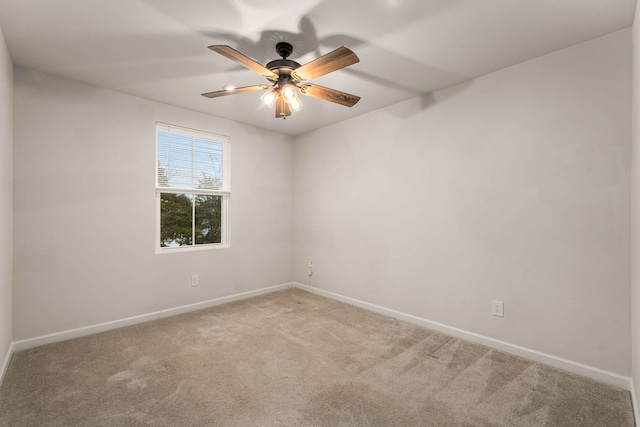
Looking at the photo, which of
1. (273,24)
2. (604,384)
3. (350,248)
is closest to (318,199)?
(350,248)

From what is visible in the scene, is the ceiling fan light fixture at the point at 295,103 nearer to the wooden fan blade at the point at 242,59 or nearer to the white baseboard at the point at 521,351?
the wooden fan blade at the point at 242,59

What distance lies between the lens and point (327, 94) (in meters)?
2.37

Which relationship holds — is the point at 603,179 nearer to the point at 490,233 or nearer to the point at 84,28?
the point at 490,233

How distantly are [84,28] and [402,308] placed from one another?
363cm

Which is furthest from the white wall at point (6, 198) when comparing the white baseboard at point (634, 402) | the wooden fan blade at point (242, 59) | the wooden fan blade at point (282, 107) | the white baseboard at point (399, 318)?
the white baseboard at point (634, 402)

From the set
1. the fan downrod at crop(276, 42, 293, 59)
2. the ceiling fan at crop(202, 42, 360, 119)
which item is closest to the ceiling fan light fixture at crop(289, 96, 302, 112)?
the ceiling fan at crop(202, 42, 360, 119)

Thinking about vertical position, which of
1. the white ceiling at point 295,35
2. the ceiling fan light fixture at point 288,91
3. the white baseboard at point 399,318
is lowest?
the white baseboard at point 399,318

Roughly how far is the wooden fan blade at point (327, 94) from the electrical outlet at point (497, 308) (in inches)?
82.5

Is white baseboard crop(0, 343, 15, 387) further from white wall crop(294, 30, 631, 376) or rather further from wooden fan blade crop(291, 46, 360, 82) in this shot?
white wall crop(294, 30, 631, 376)

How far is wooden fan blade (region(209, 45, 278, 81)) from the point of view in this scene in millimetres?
1723

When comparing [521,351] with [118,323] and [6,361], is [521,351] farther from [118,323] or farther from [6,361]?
[6,361]

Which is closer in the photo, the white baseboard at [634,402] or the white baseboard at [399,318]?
the white baseboard at [634,402]

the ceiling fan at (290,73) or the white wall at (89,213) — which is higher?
the ceiling fan at (290,73)

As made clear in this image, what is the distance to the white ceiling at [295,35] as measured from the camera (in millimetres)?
1871
